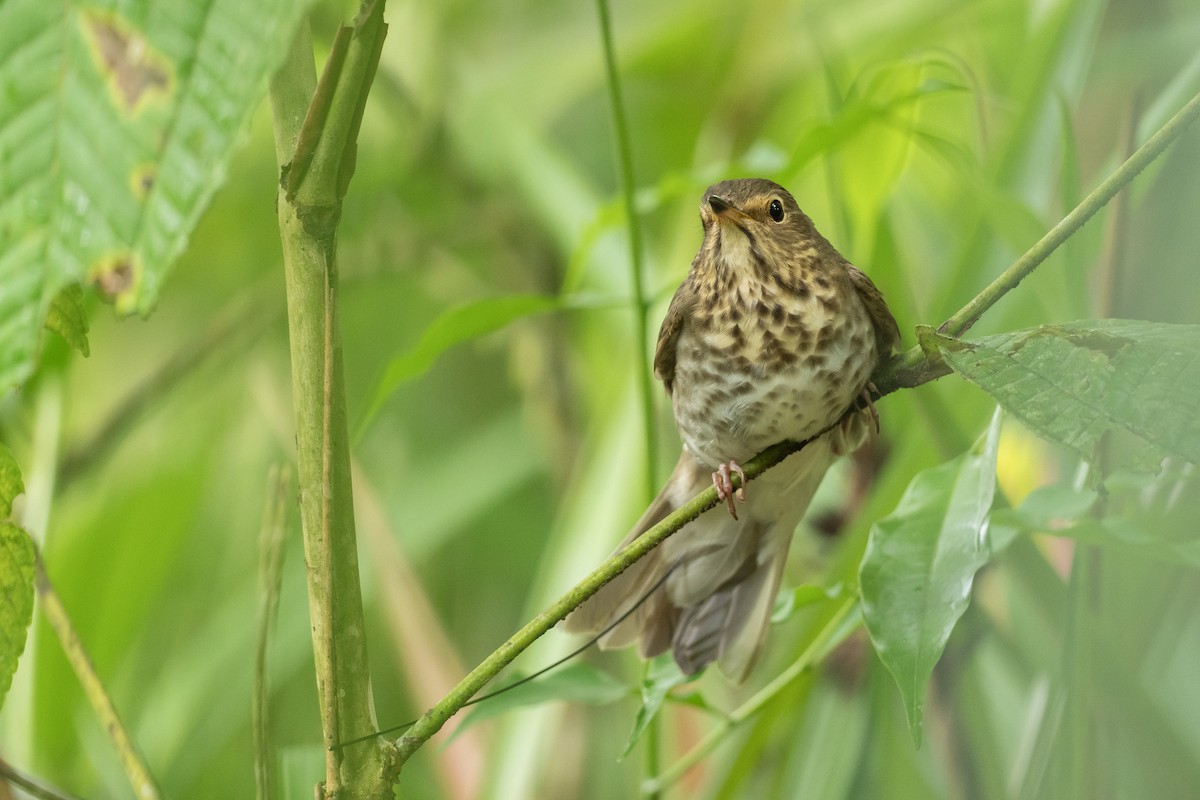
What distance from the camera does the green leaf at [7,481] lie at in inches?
31.3

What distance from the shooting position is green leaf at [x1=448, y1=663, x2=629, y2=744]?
1089mm

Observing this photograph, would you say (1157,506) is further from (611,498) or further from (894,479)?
(611,498)

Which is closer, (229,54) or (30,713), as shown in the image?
(229,54)

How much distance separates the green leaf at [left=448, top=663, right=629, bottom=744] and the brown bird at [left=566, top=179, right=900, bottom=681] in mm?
187

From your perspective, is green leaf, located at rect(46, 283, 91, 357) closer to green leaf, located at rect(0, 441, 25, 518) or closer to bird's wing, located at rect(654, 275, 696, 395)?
green leaf, located at rect(0, 441, 25, 518)

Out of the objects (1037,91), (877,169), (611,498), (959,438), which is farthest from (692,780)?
(1037,91)

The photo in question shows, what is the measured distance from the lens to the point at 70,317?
2.58 feet

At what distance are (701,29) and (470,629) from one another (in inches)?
54.2

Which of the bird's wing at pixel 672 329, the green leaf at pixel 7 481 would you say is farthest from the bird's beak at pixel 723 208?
the green leaf at pixel 7 481

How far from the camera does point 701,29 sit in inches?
106

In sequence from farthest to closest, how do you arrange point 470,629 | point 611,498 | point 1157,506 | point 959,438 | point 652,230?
point 652,230
point 470,629
point 611,498
point 959,438
point 1157,506

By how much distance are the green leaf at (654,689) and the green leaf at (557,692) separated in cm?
3

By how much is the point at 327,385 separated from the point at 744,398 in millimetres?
716

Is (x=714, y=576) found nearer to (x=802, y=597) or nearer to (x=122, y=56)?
(x=802, y=597)
